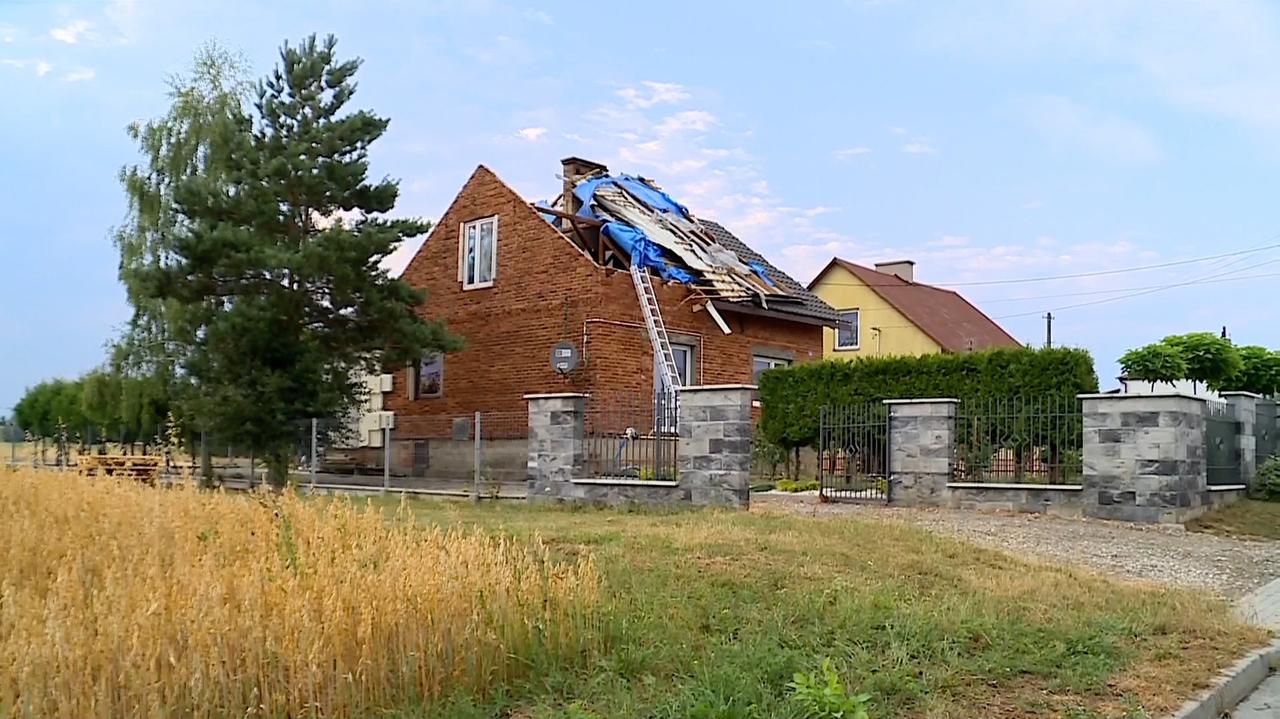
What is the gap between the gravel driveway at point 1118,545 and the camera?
9719 mm

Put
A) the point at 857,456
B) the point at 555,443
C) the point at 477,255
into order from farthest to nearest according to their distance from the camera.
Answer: the point at 477,255 → the point at 857,456 → the point at 555,443

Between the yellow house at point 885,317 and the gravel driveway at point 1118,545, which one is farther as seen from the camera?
the yellow house at point 885,317

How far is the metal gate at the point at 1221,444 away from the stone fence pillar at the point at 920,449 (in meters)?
3.25

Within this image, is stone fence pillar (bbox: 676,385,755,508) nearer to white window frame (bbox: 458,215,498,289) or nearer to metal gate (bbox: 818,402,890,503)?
metal gate (bbox: 818,402,890,503)

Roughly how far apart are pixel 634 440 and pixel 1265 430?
10276 millimetres

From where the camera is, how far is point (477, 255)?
24.1m

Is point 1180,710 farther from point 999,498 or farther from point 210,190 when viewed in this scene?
point 210,190

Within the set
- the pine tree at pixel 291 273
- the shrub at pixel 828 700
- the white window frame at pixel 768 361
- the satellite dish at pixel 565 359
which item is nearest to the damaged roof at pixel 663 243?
the white window frame at pixel 768 361

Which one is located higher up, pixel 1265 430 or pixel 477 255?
pixel 477 255

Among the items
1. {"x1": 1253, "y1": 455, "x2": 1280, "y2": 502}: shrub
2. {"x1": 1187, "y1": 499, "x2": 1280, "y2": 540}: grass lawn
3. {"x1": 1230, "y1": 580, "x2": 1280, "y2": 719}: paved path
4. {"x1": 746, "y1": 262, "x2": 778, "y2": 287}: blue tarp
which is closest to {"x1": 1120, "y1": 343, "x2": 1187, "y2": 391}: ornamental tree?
{"x1": 1253, "y1": 455, "x2": 1280, "y2": 502}: shrub

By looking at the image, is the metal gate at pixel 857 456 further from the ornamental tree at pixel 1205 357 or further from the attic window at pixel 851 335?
the attic window at pixel 851 335

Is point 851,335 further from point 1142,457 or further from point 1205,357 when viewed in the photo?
point 1142,457

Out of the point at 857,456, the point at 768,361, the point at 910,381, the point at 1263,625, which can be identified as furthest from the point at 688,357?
the point at 1263,625

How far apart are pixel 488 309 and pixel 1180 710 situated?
19.4 m
